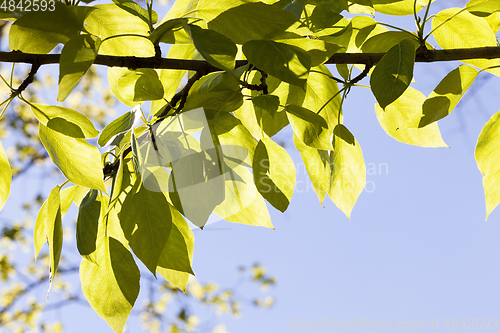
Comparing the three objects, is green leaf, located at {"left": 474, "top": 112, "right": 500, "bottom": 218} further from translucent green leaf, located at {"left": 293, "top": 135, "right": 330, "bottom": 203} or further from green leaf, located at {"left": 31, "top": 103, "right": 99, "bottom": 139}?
green leaf, located at {"left": 31, "top": 103, "right": 99, "bottom": 139}

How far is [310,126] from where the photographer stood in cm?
27

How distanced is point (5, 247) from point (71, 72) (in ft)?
9.37

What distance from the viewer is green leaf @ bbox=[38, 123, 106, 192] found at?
0.26 metres

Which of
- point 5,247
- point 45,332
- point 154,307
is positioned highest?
point 5,247

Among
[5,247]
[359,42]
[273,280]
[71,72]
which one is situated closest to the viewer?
[71,72]

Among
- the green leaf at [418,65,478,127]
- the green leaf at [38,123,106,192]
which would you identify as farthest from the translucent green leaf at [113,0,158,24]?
the green leaf at [418,65,478,127]

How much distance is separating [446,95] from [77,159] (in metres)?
0.29

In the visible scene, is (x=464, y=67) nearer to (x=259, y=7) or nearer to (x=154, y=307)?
(x=259, y=7)

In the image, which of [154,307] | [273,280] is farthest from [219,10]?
[273,280]

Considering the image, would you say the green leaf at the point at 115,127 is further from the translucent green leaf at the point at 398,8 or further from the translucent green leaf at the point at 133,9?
the translucent green leaf at the point at 398,8

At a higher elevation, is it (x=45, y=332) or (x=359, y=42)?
(x=359, y=42)

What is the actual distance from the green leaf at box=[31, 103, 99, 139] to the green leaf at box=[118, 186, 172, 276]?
0.21 feet

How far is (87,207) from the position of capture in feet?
0.87

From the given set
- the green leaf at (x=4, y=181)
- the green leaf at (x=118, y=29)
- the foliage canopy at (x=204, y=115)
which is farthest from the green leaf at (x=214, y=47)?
the green leaf at (x=4, y=181)
